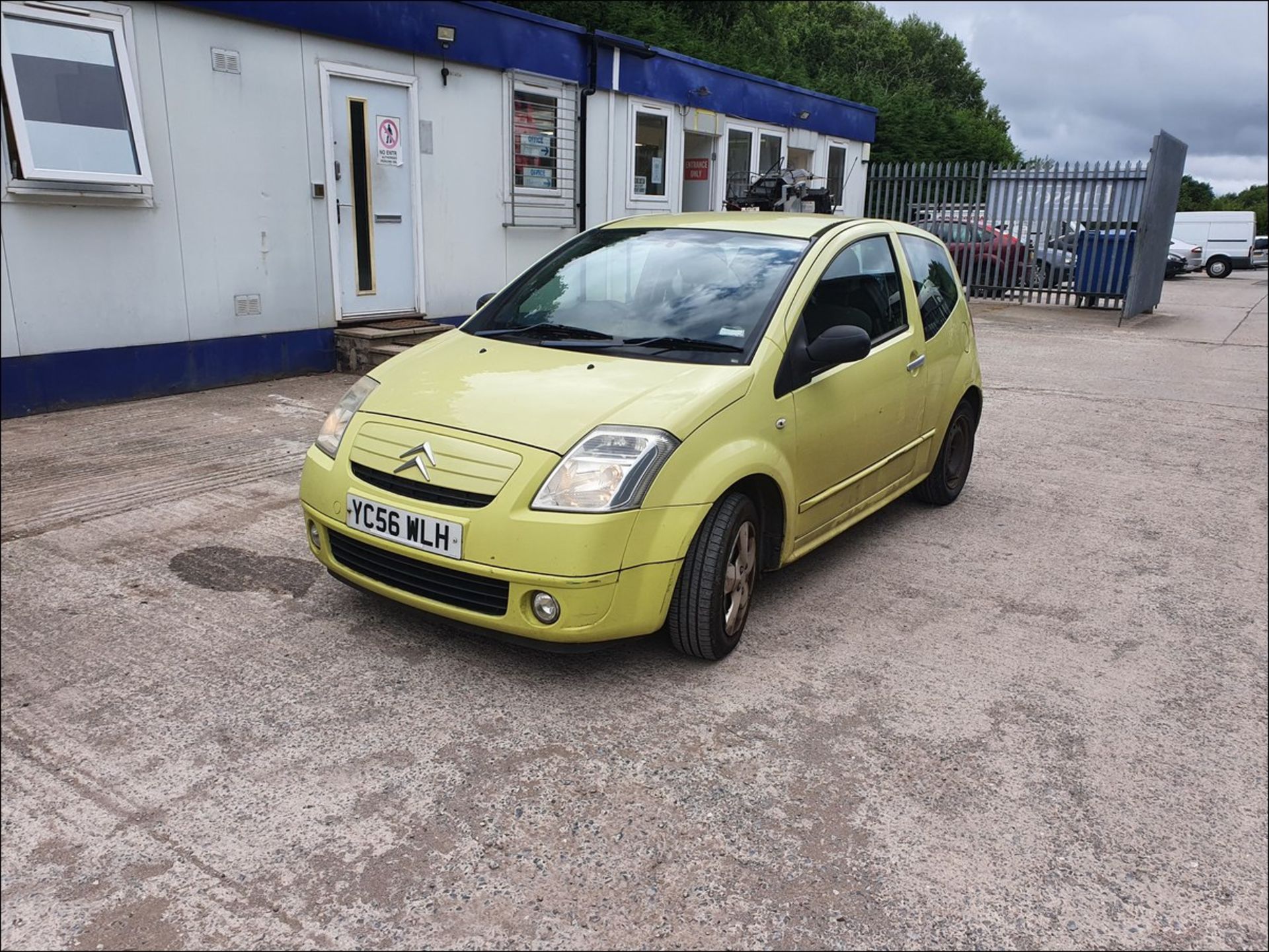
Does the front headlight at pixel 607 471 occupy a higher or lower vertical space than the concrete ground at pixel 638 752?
higher

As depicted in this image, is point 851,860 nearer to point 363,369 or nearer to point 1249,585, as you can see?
point 1249,585

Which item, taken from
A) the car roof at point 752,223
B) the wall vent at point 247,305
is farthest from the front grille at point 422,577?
the wall vent at point 247,305

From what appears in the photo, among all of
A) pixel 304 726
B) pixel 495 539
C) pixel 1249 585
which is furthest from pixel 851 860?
pixel 1249 585

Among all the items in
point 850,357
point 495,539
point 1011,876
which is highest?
point 850,357

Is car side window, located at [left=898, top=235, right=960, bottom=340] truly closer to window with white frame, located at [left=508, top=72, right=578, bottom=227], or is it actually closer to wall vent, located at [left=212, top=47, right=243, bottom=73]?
wall vent, located at [left=212, top=47, right=243, bottom=73]

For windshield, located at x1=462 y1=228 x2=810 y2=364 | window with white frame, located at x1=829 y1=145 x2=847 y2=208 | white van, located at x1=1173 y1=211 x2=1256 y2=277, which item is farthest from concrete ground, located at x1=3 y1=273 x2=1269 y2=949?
white van, located at x1=1173 y1=211 x2=1256 y2=277

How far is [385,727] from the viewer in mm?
2945

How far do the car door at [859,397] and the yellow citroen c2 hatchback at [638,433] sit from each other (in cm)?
1

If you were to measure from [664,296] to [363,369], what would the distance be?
17.5 feet

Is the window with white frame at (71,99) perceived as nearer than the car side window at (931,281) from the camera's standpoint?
No

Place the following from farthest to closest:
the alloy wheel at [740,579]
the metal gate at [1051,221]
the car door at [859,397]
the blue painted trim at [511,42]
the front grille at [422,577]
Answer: the metal gate at [1051,221] < the blue painted trim at [511,42] < the car door at [859,397] < the alloy wheel at [740,579] < the front grille at [422,577]

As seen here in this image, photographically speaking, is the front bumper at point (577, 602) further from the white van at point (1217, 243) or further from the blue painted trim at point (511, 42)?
the white van at point (1217, 243)

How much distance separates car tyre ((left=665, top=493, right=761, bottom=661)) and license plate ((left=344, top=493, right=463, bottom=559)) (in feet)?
2.49

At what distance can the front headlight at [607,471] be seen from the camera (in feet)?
9.90
